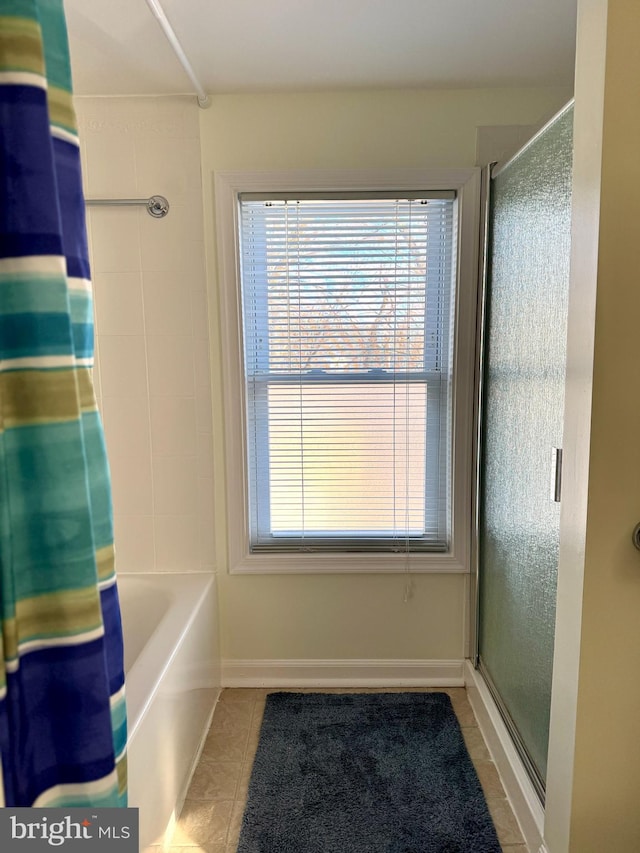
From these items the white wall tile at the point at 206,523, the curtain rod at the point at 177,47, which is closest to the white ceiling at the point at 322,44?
the curtain rod at the point at 177,47

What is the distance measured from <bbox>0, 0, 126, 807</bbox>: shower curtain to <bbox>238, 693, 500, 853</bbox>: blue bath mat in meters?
1.06

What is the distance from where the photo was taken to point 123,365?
7.42 feet

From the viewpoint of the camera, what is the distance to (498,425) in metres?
2.03

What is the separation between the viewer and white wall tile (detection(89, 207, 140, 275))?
2.17m

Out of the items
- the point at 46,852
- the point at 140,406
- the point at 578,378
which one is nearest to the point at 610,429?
the point at 578,378

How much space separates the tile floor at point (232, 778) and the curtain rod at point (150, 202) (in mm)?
1916

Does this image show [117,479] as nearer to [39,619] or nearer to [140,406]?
[140,406]

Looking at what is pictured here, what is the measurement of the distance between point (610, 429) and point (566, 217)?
0.59 m

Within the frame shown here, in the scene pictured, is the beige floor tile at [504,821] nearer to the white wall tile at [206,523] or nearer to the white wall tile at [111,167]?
the white wall tile at [206,523]

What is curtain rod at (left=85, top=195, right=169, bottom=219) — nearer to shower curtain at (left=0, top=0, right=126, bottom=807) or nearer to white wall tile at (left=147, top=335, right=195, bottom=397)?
white wall tile at (left=147, top=335, right=195, bottom=397)

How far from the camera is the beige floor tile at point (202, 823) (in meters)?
1.65

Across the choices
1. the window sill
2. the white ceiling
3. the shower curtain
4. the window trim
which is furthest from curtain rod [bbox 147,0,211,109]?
the window sill

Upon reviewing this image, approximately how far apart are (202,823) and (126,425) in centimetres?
137

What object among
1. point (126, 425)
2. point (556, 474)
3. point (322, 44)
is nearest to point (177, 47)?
point (322, 44)
